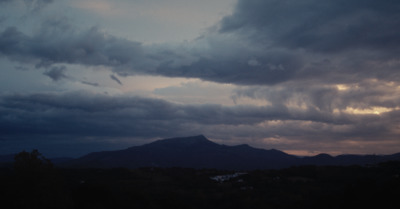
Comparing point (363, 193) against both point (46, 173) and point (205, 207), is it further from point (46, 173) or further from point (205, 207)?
point (46, 173)

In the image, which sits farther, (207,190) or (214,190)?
(207,190)

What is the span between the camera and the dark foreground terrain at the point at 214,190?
26625 mm

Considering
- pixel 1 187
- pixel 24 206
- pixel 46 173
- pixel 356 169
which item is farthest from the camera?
pixel 356 169

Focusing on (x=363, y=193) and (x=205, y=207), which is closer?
(x=363, y=193)

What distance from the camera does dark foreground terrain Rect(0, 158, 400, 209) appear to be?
26.6 metres

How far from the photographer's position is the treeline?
2664 centimetres

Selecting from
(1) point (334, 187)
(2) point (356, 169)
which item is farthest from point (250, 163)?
(1) point (334, 187)

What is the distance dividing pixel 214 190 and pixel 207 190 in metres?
1.25

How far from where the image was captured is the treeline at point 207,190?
2664cm

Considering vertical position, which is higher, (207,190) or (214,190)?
(214,190)

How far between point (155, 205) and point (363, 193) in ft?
70.0

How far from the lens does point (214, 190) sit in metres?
43.8

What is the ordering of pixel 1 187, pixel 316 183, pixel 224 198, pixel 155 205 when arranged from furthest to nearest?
1. pixel 316 183
2. pixel 224 198
3. pixel 155 205
4. pixel 1 187

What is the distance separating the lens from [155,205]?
33.1 m
